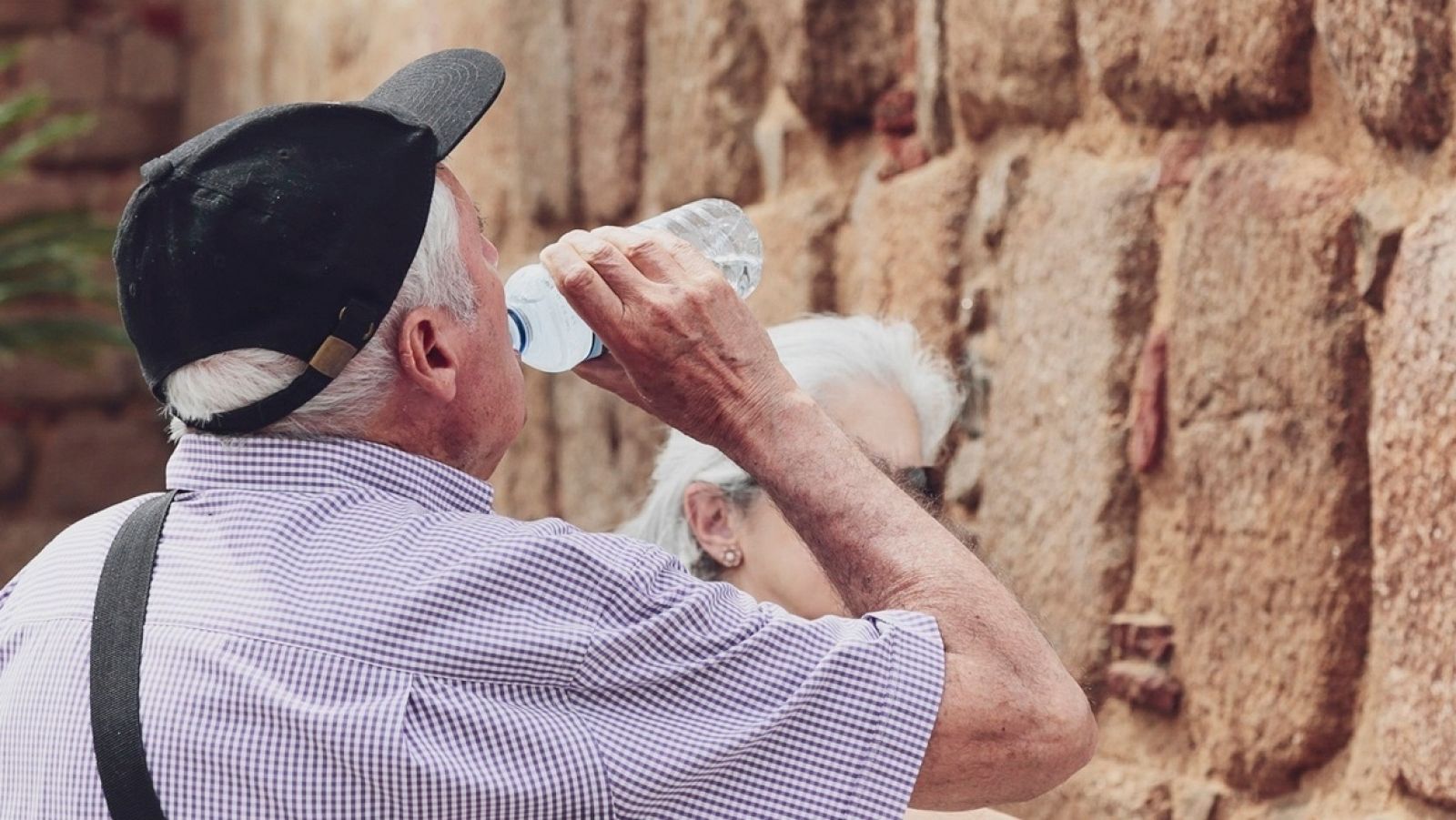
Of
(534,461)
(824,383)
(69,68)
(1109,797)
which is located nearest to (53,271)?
(69,68)

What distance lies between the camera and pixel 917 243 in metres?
2.38

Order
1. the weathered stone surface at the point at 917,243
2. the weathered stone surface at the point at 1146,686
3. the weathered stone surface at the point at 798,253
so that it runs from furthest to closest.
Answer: the weathered stone surface at the point at 798,253 → the weathered stone surface at the point at 917,243 → the weathered stone surface at the point at 1146,686

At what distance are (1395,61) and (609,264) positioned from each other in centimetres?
69

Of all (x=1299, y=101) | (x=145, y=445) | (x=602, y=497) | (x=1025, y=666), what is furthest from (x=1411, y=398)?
(x=145, y=445)

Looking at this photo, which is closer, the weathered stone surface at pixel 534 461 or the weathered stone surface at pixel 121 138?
the weathered stone surface at pixel 534 461

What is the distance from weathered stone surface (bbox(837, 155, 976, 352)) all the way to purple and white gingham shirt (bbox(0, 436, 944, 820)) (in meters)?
1.06

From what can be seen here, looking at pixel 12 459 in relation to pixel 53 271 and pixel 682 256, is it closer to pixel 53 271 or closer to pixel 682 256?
pixel 53 271

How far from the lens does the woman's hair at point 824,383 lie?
2.12m

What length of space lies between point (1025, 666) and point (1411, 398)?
0.48 metres

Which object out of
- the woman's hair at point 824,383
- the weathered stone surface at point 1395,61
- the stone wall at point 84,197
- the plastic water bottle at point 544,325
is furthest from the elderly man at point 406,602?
the stone wall at point 84,197

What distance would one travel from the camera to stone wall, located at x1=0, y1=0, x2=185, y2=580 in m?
5.79

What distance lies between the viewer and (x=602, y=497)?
3.20 meters

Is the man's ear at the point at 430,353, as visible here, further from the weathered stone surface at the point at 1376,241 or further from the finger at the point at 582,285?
the weathered stone surface at the point at 1376,241

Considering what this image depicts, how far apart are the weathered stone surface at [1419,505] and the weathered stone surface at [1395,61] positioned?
9cm
